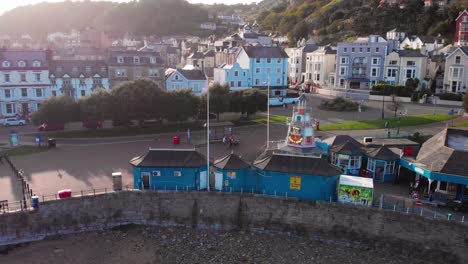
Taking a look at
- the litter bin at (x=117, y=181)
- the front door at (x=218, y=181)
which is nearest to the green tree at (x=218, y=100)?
the front door at (x=218, y=181)

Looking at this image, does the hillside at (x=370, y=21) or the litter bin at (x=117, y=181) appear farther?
the hillside at (x=370, y=21)

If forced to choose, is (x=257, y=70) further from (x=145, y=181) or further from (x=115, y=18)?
(x=115, y=18)

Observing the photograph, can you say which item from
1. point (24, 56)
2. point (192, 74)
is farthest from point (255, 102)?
point (24, 56)

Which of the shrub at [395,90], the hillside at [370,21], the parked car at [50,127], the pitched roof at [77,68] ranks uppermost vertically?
the hillside at [370,21]

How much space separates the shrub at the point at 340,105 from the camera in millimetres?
47000

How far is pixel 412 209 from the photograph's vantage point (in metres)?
20.1

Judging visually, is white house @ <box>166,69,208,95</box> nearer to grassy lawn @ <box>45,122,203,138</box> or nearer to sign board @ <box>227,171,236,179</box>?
grassy lawn @ <box>45,122,203,138</box>

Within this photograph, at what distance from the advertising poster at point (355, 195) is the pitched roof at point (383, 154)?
566cm

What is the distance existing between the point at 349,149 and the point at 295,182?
6536 mm

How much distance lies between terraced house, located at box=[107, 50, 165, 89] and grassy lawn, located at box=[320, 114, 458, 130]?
70.8 feet

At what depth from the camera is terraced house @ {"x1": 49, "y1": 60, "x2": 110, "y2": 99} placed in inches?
1770

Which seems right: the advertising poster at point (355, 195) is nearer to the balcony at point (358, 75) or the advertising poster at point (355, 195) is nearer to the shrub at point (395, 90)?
the shrub at point (395, 90)

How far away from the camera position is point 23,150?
30.6 metres

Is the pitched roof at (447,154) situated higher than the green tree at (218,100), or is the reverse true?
the green tree at (218,100)
